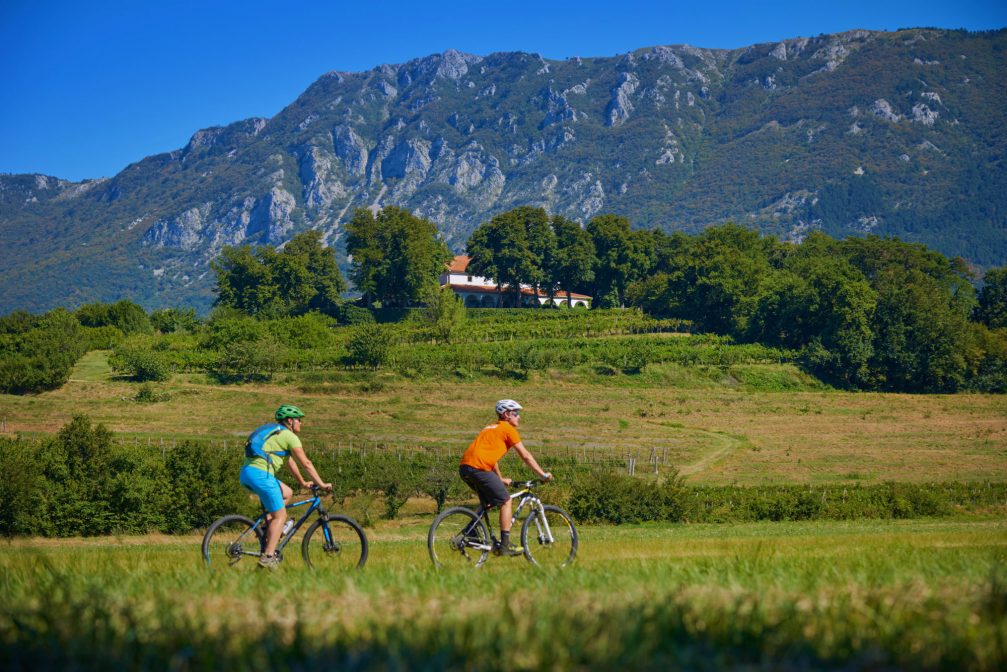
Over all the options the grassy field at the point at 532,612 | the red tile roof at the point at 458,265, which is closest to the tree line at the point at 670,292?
the red tile roof at the point at 458,265

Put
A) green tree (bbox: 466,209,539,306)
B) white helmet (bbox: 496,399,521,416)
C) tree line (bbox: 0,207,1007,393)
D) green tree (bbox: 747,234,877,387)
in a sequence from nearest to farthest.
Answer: white helmet (bbox: 496,399,521,416)
green tree (bbox: 747,234,877,387)
tree line (bbox: 0,207,1007,393)
green tree (bbox: 466,209,539,306)

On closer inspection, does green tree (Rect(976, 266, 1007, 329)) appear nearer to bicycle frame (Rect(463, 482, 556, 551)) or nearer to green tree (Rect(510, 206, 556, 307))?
green tree (Rect(510, 206, 556, 307))

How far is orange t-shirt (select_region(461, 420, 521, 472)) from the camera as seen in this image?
11750 mm

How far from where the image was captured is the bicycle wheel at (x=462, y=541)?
1169 centimetres

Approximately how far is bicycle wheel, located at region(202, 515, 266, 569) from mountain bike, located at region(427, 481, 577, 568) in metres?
2.24

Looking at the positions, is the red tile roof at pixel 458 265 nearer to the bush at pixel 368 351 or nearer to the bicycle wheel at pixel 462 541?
the bush at pixel 368 351

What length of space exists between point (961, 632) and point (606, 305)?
367ft

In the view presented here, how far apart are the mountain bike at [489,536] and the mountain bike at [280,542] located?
1.09 metres

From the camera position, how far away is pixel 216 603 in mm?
6070

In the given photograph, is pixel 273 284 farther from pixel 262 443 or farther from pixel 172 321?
pixel 262 443

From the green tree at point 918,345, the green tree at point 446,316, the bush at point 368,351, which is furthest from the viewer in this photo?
the green tree at point 446,316

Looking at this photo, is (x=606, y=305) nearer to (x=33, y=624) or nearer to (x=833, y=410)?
(x=833, y=410)

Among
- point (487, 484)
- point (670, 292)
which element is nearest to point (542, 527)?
point (487, 484)

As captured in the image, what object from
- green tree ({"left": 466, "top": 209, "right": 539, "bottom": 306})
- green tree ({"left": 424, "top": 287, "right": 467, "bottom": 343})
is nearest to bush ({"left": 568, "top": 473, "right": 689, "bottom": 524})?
green tree ({"left": 424, "top": 287, "right": 467, "bottom": 343})
